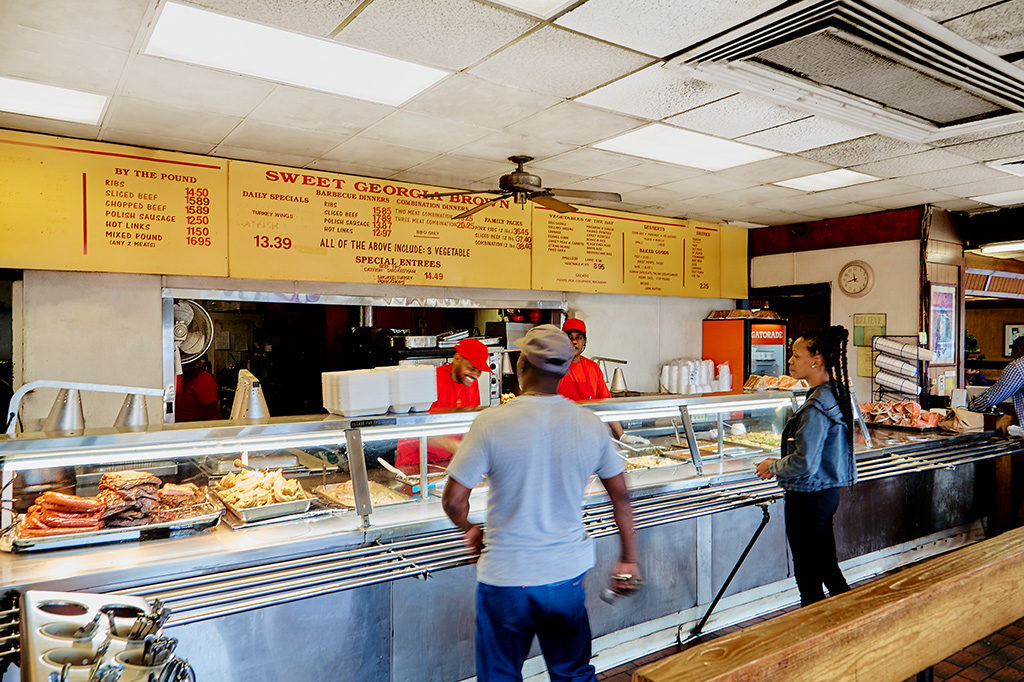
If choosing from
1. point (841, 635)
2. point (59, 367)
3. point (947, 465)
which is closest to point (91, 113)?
point (59, 367)

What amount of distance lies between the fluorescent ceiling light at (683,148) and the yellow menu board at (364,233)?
1.70 m

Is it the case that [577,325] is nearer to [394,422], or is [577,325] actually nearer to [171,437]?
[394,422]

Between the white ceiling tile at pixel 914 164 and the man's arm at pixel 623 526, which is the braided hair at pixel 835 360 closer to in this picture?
the man's arm at pixel 623 526

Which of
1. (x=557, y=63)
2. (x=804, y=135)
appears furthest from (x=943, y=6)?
(x=804, y=135)

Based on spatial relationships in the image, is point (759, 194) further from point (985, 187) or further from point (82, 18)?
point (82, 18)

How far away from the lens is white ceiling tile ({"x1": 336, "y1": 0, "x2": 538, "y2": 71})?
269cm

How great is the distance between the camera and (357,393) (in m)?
2.98

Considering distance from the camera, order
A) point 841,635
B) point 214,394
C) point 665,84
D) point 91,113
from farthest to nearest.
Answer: point 214,394
point 91,113
point 665,84
point 841,635

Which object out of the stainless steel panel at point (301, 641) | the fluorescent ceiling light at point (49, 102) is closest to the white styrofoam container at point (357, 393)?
the stainless steel panel at point (301, 641)

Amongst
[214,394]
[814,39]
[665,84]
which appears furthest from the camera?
[214,394]

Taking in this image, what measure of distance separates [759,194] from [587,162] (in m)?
2.06

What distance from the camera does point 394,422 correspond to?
304 centimetres

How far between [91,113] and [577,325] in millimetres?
3562

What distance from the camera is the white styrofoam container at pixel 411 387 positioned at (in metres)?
3.12
